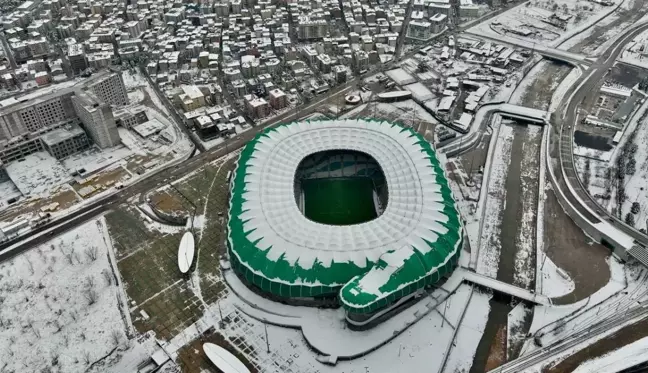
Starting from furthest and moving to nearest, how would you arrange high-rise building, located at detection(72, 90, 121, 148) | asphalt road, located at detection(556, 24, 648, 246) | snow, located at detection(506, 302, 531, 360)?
high-rise building, located at detection(72, 90, 121, 148), asphalt road, located at detection(556, 24, 648, 246), snow, located at detection(506, 302, 531, 360)

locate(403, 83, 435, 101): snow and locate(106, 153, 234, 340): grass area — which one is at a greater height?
locate(403, 83, 435, 101): snow

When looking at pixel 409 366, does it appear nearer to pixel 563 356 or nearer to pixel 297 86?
pixel 563 356

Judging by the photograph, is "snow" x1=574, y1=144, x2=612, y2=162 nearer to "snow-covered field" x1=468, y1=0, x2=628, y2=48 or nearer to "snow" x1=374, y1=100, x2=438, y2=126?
"snow" x1=374, y1=100, x2=438, y2=126

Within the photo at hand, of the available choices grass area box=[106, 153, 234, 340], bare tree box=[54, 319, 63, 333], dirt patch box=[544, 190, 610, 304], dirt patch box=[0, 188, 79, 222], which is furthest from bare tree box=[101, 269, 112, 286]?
dirt patch box=[544, 190, 610, 304]

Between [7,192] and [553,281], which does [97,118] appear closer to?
[7,192]

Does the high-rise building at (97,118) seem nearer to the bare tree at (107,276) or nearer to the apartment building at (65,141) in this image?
the apartment building at (65,141)

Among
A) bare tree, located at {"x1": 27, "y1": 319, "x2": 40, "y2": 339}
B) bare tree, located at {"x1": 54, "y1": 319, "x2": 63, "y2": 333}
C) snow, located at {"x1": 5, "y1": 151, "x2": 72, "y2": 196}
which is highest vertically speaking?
snow, located at {"x1": 5, "y1": 151, "x2": 72, "y2": 196}
